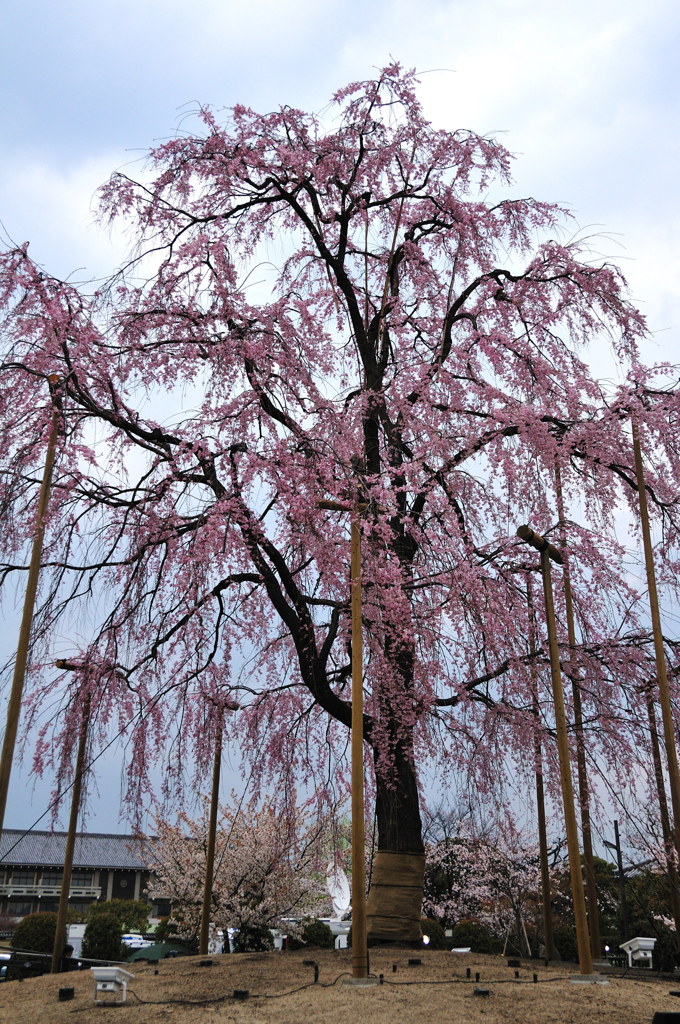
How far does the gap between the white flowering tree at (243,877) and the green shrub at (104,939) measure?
194 centimetres

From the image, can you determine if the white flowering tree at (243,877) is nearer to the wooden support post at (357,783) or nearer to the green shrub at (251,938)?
the green shrub at (251,938)

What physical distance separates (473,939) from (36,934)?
13006 millimetres

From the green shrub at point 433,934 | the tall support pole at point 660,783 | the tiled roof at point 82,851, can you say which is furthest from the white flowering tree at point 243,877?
the tiled roof at point 82,851

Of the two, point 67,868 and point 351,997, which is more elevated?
point 67,868

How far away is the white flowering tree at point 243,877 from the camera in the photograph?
2194 cm

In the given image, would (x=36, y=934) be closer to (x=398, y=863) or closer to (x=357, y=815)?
(x=398, y=863)

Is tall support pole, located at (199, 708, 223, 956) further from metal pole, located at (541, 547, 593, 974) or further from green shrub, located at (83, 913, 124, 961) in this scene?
green shrub, located at (83, 913, 124, 961)

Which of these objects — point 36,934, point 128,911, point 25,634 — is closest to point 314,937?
point 36,934

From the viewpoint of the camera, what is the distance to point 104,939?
22.3 metres

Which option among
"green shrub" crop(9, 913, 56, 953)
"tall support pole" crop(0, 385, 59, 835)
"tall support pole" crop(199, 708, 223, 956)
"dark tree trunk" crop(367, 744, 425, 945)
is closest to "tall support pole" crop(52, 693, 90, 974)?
"tall support pole" crop(199, 708, 223, 956)

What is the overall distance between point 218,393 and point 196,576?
2888 millimetres

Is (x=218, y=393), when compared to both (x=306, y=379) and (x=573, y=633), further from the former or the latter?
(x=573, y=633)

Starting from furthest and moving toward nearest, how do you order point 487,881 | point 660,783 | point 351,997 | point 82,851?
1. point 82,851
2. point 487,881
3. point 660,783
4. point 351,997

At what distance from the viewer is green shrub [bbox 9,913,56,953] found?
2056cm
